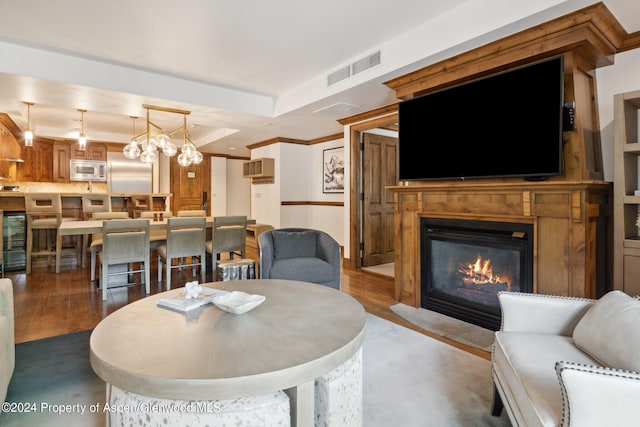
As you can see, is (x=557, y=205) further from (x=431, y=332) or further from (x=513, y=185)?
(x=431, y=332)

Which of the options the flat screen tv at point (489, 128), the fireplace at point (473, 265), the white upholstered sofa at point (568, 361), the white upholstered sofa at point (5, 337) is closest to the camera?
the white upholstered sofa at point (568, 361)

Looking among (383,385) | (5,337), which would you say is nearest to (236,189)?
(5,337)

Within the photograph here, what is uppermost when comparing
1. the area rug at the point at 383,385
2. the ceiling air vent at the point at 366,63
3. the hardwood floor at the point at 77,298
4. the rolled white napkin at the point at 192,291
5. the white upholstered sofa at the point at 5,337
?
the ceiling air vent at the point at 366,63

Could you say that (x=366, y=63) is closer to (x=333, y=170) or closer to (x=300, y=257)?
(x=300, y=257)

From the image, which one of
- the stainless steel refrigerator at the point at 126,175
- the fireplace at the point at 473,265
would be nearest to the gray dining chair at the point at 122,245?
the fireplace at the point at 473,265

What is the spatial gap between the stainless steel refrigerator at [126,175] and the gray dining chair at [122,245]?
4.41 m

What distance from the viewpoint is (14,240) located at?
502 cm

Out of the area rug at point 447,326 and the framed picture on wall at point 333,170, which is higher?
the framed picture on wall at point 333,170

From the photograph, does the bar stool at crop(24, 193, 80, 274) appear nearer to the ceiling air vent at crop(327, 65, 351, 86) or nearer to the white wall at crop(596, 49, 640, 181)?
the ceiling air vent at crop(327, 65, 351, 86)

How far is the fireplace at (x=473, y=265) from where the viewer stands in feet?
8.99

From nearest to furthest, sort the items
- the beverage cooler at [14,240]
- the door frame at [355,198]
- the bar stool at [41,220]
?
the bar stool at [41,220] → the beverage cooler at [14,240] → the door frame at [355,198]

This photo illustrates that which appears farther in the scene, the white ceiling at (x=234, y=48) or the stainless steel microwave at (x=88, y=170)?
the stainless steel microwave at (x=88, y=170)

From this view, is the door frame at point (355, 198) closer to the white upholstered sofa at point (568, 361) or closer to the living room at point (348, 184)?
the living room at point (348, 184)

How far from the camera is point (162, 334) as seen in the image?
144cm
